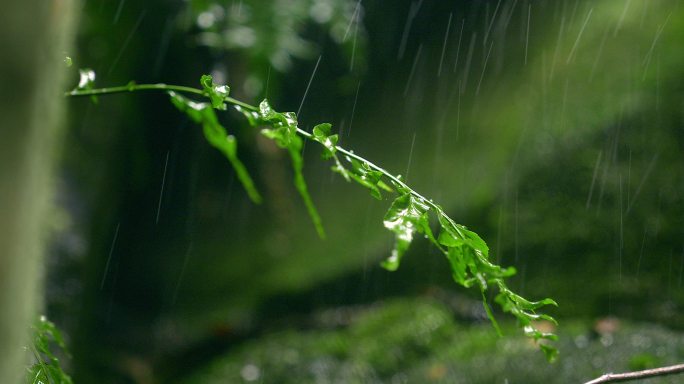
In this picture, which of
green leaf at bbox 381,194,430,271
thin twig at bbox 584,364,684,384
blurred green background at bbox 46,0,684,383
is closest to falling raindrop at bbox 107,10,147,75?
blurred green background at bbox 46,0,684,383

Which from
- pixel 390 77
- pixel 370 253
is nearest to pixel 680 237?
pixel 370 253

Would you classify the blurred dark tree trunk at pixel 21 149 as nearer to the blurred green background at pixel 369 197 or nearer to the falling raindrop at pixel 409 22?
→ the blurred green background at pixel 369 197

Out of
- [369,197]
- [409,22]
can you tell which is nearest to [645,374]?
[369,197]

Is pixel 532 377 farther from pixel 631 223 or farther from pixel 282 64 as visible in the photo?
pixel 282 64

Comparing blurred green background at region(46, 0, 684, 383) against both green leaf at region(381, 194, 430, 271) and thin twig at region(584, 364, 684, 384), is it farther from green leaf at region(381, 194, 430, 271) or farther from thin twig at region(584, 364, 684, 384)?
green leaf at region(381, 194, 430, 271)

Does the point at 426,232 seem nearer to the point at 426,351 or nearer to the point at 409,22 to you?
the point at 426,351

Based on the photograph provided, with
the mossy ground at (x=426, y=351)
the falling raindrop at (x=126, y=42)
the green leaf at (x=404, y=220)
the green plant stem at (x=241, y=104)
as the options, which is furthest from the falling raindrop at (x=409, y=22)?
the green leaf at (x=404, y=220)

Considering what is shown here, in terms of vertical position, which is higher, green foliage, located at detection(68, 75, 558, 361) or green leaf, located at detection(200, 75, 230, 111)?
green leaf, located at detection(200, 75, 230, 111)
